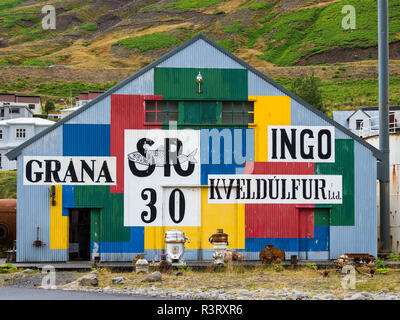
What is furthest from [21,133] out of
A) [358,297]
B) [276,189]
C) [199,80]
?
[358,297]

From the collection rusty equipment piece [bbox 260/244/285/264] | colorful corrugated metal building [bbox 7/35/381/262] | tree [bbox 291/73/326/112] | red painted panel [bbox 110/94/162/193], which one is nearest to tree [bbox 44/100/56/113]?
tree [bbox 291/73/326/112]

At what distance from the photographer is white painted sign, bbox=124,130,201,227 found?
26.5 meters

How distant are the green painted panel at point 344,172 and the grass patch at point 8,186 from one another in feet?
117

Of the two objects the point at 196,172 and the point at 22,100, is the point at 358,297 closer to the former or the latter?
the point at 196,172

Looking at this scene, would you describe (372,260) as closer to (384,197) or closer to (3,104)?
(384,197)

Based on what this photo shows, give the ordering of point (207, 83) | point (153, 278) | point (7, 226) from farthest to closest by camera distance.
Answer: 1. point (7, 226)
2. point (207, 83)
3. point (153, 278)

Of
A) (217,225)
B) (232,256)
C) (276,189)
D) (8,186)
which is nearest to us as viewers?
(232,256)

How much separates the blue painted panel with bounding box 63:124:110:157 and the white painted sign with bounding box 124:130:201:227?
3.05 ft

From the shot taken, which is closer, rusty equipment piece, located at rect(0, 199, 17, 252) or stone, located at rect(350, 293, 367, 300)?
stone, located at rect(350, 293, 367, 300)

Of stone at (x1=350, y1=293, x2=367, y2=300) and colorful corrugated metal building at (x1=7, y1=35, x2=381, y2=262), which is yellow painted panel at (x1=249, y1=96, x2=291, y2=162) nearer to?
colorful corrugated metal building at (x1=7, y1=35, x2=381, y2=262)

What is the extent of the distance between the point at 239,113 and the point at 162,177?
13.3 ft

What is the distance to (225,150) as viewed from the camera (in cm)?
2686

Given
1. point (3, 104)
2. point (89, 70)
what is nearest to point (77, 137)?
point (3, 104)

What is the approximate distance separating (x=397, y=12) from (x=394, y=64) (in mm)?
68427
